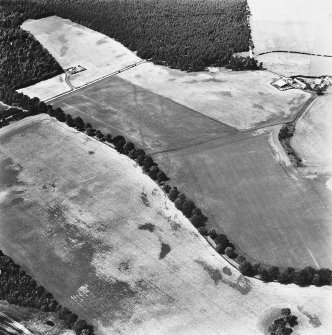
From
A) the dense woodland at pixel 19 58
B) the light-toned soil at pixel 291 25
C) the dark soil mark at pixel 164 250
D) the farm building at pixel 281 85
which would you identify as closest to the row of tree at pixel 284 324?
the dark soil mark at pixel 164 250

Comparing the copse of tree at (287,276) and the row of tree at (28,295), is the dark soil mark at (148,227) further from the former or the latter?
the copse of tree at (287,276)

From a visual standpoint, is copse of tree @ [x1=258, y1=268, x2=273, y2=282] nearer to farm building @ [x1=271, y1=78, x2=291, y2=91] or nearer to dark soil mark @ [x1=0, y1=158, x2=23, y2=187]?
dark soil mark @ [x1=0, y1=158, x2=23, y2=187]

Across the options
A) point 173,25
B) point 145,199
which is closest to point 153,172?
point 145,199

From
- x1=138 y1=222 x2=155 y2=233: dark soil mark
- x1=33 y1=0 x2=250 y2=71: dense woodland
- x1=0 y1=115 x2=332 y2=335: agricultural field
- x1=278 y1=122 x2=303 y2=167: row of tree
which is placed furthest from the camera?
x1=33 y1=0 x2=250 y2=71: dense woodland

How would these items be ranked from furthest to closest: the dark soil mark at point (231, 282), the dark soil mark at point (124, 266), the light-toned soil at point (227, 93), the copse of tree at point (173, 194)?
the light-toned soil at point (227, 93) → the copse of tree at point (173, 194) → the dark soil mark at point (124, 266) → the dark soil mark at point (231, 282)

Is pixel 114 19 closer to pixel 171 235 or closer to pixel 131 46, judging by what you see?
pixel 131 46

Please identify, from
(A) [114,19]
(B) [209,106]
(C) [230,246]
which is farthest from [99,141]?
(A) [114,19]

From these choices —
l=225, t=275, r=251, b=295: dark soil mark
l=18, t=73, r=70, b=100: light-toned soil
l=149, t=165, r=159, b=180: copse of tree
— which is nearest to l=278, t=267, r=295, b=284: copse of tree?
l=225, t=275, r=251, b=295: dark soil mark
